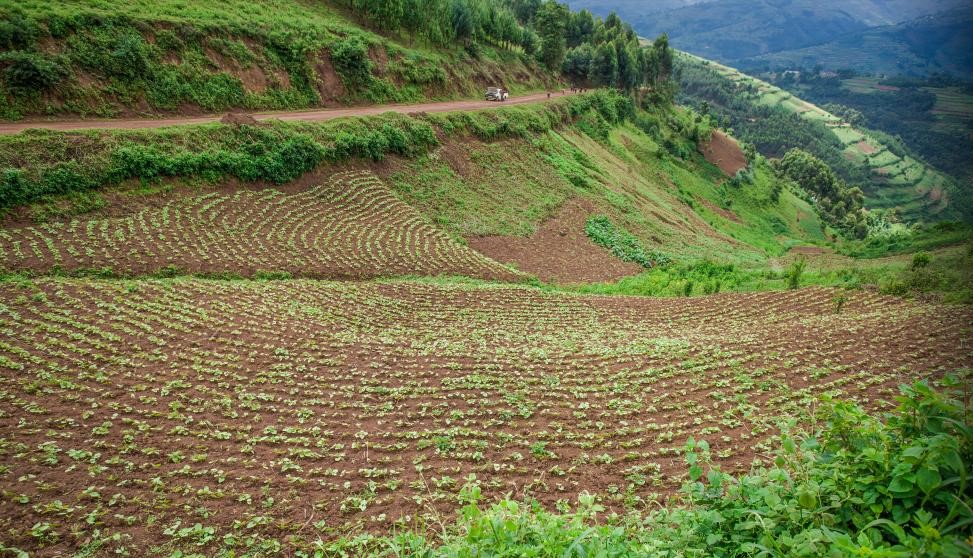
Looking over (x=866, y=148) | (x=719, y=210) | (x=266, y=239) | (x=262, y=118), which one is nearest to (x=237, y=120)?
(x=262, y=118)

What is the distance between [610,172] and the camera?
44.5m

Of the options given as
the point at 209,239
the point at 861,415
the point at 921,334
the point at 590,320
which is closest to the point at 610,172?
the point at 590,320

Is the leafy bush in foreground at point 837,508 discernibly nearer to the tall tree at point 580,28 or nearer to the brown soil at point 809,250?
the brown soil at point 809,250

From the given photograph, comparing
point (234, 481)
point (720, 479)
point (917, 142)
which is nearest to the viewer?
point (720, 479)

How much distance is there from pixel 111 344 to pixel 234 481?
7.05 meters

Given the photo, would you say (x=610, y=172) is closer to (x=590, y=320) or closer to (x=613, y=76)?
(x=590, y=320)

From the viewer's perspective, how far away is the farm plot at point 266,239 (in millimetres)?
17266

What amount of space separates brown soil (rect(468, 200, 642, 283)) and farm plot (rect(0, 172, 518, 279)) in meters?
2.16

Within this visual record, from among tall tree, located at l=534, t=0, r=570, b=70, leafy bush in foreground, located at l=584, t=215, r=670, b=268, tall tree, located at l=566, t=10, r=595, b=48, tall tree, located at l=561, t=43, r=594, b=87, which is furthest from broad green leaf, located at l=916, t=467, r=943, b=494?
tall tree, located at l=566, t=10, r=595, b=48

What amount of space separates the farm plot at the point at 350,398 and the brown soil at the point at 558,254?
795cm

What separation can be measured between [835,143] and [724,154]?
335 ft

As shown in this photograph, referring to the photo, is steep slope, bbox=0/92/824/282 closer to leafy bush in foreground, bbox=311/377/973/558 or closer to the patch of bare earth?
leafy bush in foreground, bbox=311/377/973/558

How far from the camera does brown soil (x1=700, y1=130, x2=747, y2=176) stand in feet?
231

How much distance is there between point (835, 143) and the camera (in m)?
144
